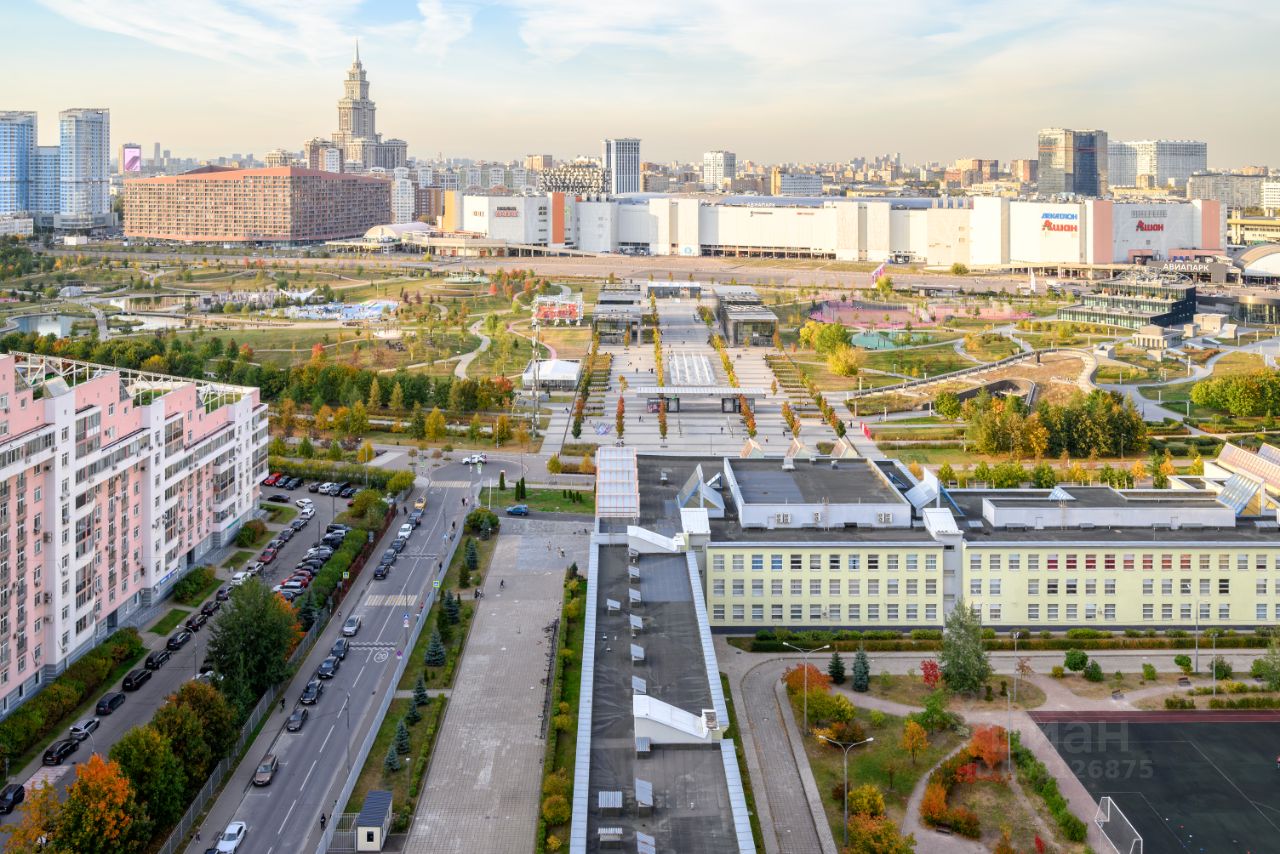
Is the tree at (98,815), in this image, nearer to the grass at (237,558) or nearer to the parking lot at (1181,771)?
the parking lot at (1181,771)

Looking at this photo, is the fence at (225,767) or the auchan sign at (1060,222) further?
the auchan sign at (1060,222)

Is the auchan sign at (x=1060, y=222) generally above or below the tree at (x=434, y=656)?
above

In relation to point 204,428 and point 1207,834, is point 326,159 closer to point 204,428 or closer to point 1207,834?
point 204,428

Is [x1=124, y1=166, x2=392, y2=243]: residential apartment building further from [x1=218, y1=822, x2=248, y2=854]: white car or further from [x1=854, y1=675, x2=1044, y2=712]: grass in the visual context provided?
[x1=218, y1=822, x2=248, y2=854]: white car

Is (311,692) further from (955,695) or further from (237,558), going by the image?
(955,695)

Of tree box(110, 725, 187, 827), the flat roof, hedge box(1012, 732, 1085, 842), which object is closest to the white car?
tree box(110, 725, 187, 827)

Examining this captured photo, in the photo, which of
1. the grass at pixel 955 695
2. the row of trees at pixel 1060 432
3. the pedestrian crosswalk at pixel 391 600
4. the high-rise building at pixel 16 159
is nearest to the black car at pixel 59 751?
the pedestrian crosswalk at pixel 391 600

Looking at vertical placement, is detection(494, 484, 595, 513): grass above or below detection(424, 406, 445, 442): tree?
below
